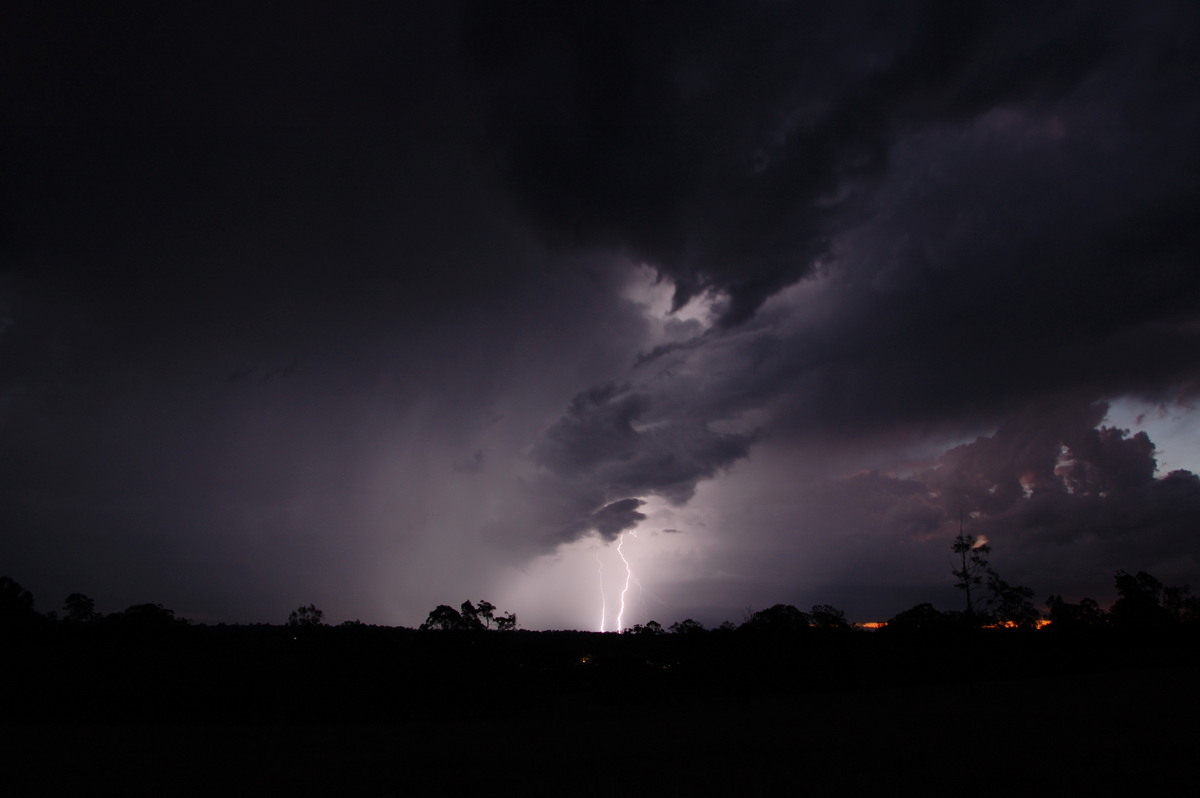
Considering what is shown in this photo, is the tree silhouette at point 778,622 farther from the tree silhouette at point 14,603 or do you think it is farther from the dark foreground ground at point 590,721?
the tree silhouette at point 14,603

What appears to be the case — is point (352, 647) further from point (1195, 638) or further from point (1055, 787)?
point (1195, 638)

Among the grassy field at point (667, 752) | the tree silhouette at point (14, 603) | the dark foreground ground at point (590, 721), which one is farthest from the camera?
the tree silhouette at point (14, 603)

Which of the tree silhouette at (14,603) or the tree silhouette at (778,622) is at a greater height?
the tree silhouette at (14,603)

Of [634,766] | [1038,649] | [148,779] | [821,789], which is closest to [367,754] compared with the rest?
[148,779]

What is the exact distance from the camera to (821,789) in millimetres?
17766

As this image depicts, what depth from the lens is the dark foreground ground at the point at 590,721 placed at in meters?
19.6

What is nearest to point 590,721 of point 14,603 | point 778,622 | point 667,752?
point 667,752

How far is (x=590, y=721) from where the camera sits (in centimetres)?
Answer: 3872

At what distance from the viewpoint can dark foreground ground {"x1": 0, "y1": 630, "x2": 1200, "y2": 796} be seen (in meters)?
19.6

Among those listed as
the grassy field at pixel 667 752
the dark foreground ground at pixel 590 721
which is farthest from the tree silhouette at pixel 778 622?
the grassy field at pixel 667 752

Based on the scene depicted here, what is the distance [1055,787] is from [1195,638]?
288 feet

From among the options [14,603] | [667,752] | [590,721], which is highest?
[14,603]

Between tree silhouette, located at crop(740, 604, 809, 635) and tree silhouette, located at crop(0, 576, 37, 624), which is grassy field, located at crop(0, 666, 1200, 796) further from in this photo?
tree silhouette, located at crop(0, 576, 37, 624)

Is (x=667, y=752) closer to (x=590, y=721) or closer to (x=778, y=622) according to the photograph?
(x=590, y=721)
